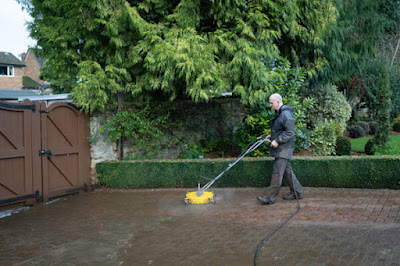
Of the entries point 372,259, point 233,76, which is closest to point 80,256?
point 372,259

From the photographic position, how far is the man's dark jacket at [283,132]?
19.1ft

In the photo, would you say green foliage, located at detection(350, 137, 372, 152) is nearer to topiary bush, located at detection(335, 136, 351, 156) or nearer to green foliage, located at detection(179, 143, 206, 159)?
topiary bush, located at detection(335, 136, 351, 156)

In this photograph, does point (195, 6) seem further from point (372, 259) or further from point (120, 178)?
point (372, 259)

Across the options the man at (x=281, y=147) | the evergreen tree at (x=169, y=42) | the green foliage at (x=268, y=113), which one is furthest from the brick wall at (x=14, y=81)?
the man at (x=281, y=147)

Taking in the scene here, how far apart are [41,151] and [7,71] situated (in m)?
29.1

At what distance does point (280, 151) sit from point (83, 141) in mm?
4631

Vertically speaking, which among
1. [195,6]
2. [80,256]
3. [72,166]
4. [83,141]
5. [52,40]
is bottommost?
[80,256]

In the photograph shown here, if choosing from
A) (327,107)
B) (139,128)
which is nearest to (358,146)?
(327,107)

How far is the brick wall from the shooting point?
3086 cm

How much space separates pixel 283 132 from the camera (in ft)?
19.2

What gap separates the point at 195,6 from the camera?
7.84 metres

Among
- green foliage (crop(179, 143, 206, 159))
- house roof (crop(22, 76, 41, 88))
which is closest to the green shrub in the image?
green foliage (crop(179, 143, 206, 159))

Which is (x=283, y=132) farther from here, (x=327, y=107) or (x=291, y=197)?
(x=327, y=107)

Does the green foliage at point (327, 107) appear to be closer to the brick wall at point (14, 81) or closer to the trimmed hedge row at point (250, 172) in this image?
the trimmed hedge row at point (250, 172)
